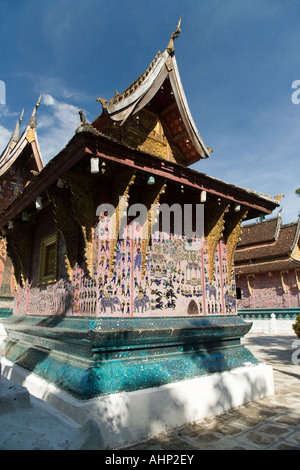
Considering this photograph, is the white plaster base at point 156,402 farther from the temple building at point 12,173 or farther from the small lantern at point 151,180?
the temple building at point 12,173

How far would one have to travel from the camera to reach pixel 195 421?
4641mm

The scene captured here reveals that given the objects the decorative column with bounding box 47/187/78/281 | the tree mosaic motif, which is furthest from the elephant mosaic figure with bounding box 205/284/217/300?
the tree mosaic motif

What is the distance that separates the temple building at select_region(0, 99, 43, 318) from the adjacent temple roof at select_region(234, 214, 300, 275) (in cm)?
1869

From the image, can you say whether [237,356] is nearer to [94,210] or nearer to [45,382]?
[45,382]

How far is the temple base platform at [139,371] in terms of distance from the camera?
3953 millimetres

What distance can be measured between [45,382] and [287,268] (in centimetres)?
2157

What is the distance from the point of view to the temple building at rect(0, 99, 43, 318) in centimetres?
1261

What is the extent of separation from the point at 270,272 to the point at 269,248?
3042 mm

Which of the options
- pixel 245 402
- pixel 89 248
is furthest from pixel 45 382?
pixel 245 402

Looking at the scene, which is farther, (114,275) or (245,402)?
(245,402)

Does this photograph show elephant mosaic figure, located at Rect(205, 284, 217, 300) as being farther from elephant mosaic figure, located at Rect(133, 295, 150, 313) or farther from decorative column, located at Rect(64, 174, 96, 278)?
decorative column, located at Rect(64, 174, 96, 278)

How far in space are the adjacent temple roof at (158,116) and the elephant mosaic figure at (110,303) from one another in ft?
10.3

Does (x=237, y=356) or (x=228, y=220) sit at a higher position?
(x=228, y=220)

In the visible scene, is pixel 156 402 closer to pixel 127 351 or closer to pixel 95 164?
pixel 127 351
